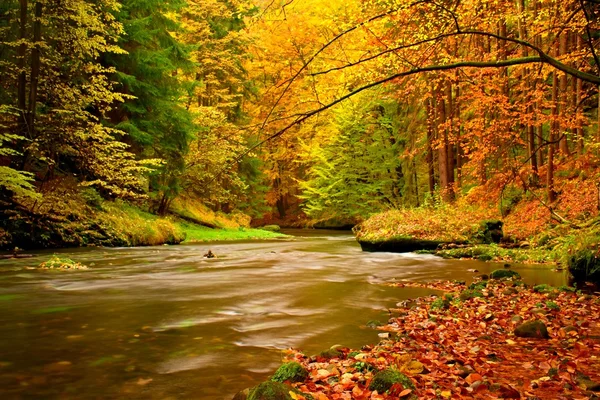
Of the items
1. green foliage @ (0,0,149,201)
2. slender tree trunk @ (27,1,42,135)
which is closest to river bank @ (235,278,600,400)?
green foliage @ (0,0,149,201)

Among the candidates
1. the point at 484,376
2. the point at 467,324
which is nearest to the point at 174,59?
the point at 467,324

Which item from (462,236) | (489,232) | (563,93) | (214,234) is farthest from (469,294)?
(214,234)

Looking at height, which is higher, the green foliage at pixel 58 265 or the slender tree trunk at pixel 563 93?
the slender tree trunk at pixel 563 93

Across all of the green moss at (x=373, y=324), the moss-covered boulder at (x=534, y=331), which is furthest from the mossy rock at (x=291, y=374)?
the moss-covered boulder at (x=534, y=331)

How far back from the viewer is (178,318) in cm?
640

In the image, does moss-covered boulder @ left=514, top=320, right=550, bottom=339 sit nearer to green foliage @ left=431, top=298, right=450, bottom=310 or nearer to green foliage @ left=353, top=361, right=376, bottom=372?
green foliage @ left=431, top=298, right=450, bottom=310

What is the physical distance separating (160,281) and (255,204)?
2378 centimetres

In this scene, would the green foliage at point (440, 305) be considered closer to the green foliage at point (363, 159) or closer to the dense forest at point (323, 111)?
the dense forest at point (323, 111)

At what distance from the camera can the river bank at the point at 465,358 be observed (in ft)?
11.1

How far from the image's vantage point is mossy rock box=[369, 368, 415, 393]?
11.2 feet

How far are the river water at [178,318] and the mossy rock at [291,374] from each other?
370 millimetres

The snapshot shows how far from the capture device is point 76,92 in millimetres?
14891

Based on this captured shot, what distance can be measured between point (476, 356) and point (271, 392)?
2.18 metres

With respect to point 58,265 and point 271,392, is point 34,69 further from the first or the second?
point 271,392
